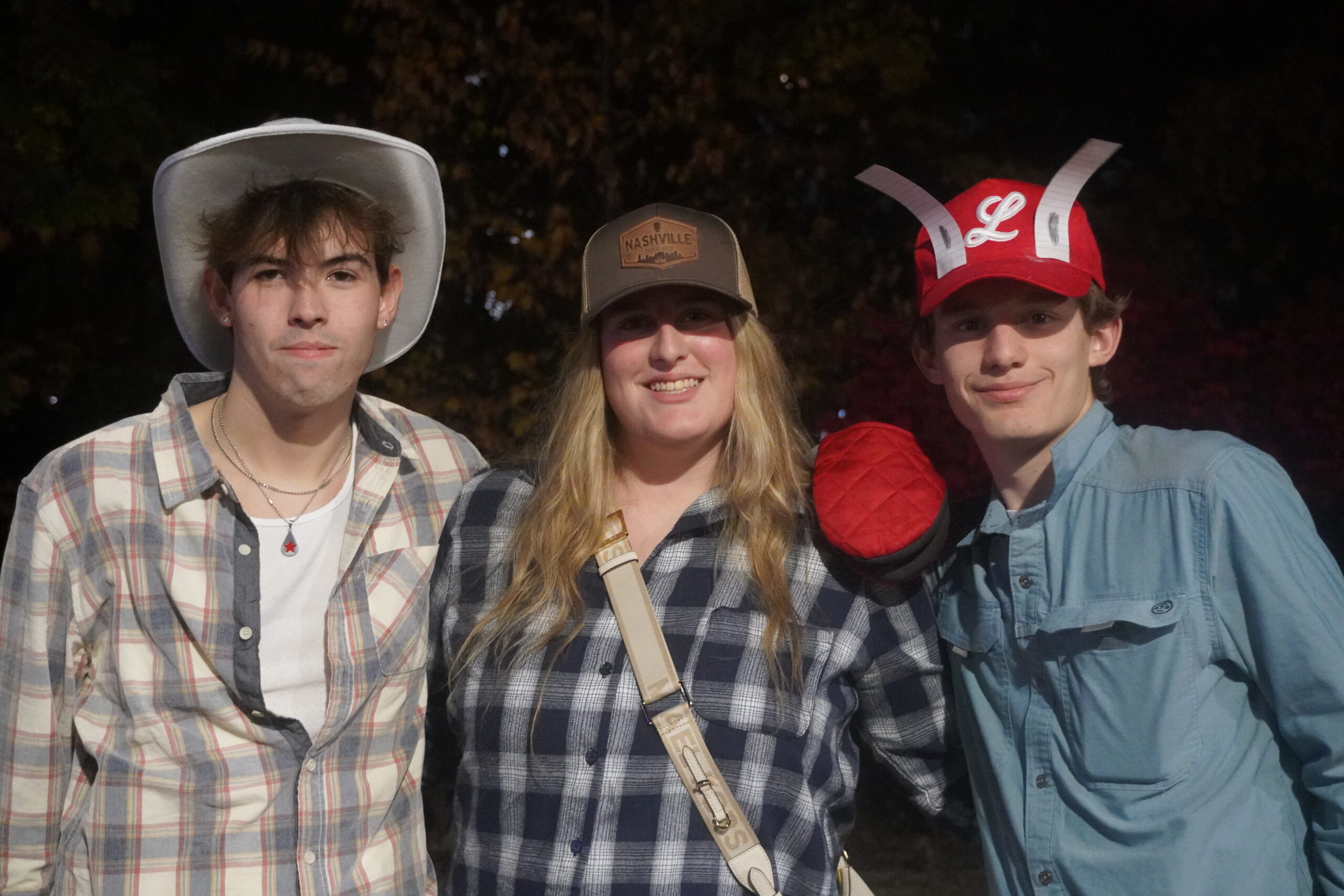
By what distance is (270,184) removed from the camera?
9.79ft

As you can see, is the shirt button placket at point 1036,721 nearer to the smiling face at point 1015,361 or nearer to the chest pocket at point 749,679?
the smiling face at point 1015,361

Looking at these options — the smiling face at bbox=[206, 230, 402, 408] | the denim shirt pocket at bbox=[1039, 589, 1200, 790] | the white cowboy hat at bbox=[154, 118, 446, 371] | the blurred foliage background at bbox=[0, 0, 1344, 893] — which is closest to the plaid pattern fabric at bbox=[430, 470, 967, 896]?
the denim shirt pocket at bbox=[1039, 589, 1200, 790]

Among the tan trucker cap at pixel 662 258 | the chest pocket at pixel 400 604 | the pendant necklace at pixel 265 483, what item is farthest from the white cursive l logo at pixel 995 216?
the pendant necklace at pixel 265 483

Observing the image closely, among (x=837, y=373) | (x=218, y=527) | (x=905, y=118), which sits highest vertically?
(x=905, y=118)

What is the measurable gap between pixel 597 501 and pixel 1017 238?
42.0 inches

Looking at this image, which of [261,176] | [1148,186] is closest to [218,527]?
[261,176]

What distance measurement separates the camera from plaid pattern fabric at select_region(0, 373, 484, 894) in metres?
2.65

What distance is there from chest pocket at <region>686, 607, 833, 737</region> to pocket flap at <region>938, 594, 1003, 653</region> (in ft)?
0.80

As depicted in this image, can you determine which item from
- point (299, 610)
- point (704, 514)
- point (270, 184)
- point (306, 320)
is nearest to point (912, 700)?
point (704, 514)

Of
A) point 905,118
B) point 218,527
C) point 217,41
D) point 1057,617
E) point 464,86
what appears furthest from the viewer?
point 217,41

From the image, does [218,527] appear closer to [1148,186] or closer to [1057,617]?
[1057,617]

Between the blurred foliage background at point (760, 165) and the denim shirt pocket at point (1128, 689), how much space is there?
247 centimetres

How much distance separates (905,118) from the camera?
5.50m

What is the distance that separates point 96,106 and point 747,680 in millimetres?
4314
